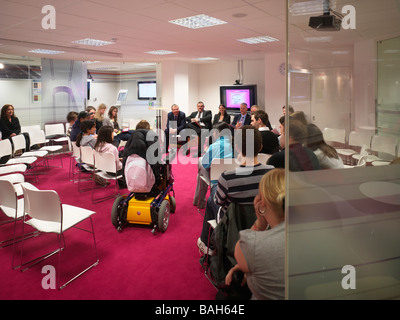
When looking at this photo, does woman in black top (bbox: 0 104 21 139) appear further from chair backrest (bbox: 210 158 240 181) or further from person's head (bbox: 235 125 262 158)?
person's head (bbox: 235 125 262 158)

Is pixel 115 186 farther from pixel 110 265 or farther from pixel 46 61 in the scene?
pixel 46 61

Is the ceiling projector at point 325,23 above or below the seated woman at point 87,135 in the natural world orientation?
above

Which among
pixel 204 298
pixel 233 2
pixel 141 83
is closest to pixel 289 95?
pixel 204 298

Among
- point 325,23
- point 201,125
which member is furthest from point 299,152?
point 201,125

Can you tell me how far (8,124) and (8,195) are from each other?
4.46 metres

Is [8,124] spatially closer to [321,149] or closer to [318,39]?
[318,39]

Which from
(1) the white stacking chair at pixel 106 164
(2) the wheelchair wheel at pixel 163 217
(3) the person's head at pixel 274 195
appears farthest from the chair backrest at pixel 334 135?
(1) the white stacking chair at pixel 106 164

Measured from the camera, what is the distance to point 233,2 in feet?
13.3

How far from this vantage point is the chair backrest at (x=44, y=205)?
2.80 metres

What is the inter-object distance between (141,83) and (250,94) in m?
4.73

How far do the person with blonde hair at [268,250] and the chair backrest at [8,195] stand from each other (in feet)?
8.68

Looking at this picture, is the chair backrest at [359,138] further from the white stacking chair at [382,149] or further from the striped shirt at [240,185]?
the striped shirt at [240,185]

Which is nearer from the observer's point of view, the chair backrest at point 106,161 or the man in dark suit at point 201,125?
the chair backrest at point 106,161

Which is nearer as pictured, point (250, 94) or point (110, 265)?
point (110, 265)
